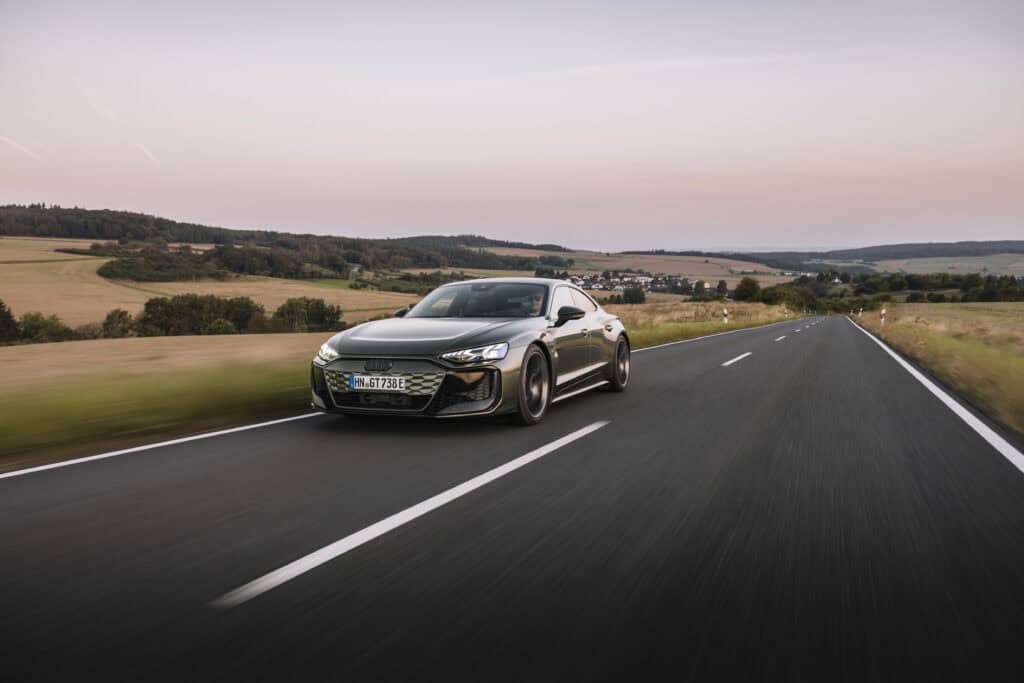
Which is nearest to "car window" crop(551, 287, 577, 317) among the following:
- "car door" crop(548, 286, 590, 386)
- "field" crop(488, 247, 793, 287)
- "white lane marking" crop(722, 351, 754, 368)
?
"car door" crop(548, 286, 590, 386)

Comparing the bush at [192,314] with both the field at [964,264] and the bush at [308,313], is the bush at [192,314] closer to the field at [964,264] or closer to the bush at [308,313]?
the bush at [308,313]

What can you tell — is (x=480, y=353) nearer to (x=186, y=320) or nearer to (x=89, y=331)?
(x=89, y=331)

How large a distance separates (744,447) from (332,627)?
4.51m

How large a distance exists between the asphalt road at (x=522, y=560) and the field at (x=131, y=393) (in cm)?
128

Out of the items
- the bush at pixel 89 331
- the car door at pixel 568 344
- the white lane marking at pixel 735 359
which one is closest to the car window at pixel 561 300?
the car door at pixel 568 344

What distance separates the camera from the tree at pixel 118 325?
34.4 meters

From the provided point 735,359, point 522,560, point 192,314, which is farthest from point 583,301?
point 192,314

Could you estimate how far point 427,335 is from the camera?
7.32 m

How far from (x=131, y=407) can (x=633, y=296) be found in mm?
42749

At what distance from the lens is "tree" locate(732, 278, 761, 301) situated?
324ft

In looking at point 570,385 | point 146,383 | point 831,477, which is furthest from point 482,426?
point 146,383

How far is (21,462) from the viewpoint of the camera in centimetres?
613

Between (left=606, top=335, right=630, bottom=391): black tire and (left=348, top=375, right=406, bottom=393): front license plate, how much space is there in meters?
3.84

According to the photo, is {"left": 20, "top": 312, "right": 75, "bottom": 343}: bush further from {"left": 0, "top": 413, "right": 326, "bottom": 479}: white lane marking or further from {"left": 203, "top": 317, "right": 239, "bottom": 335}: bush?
{"left": 0, "top": 413, "right": 326, "bottom": 479}: white lane marking
